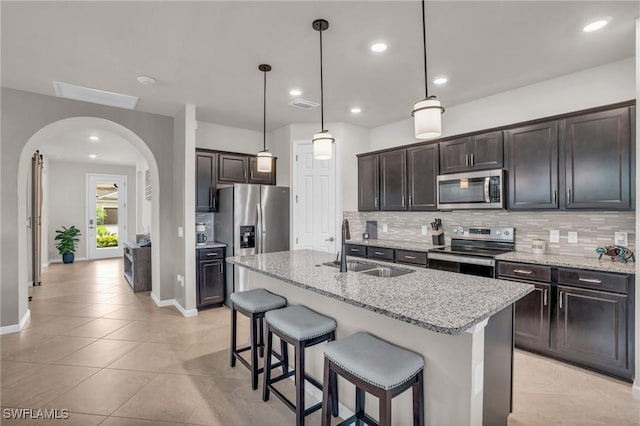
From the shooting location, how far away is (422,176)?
4.19 meters

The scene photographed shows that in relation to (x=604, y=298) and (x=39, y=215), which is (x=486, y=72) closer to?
(x=604, y=298)

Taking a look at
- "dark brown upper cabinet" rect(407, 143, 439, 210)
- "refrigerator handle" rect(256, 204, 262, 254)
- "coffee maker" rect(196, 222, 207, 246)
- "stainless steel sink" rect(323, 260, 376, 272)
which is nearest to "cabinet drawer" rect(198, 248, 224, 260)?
"coffee maker" rect(196, 222, 207, 246)

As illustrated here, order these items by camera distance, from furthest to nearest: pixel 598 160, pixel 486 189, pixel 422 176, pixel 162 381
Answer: pixel 422 176, pixel 486 189, pixel 598 160, pixel 162 381

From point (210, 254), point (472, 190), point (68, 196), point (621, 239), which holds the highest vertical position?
point (68, 196)

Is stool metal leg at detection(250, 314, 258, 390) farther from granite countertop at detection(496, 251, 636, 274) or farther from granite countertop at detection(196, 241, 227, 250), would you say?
granite countertop at detection(496, 251, 636, 274)

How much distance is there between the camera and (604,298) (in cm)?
257

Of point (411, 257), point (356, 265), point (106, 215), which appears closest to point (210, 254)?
point (356, 265)

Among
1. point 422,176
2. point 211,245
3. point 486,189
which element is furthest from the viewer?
point 211,245

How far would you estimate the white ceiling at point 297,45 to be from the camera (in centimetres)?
218

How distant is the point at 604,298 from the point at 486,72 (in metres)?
2.26

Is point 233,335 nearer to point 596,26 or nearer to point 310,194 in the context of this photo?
point 310,194

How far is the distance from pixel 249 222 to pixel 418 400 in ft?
11.2

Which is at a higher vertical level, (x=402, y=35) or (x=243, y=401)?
(x=402, y=35)

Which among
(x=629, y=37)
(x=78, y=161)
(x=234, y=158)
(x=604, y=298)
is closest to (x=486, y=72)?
(x=629, y=37)
